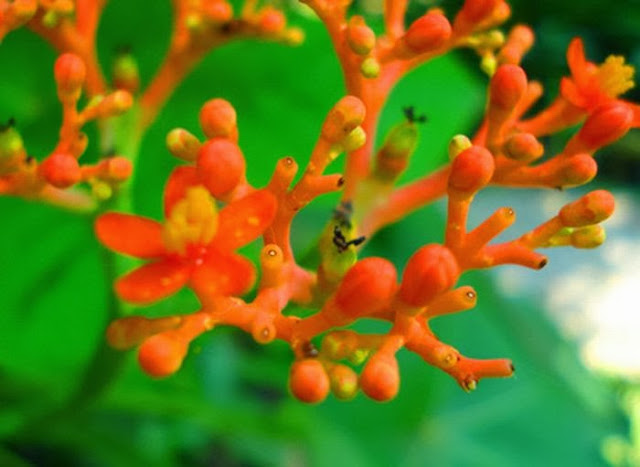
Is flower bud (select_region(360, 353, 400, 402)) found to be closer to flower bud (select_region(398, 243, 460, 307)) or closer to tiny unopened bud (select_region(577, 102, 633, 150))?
flower bud (select_region(398, 243, 460, 307))

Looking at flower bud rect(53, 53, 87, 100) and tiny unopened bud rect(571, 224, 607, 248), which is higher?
flower bud rect(53, 53, 87, 100)

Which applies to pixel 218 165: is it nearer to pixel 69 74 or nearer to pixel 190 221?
pixel 190 221

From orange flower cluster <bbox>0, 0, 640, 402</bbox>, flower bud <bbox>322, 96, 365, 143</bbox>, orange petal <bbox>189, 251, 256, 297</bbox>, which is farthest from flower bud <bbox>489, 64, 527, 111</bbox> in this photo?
orange petal <bbox>189, 251, 256, 297</bbox>

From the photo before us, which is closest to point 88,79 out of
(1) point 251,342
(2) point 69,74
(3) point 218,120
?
(2) point 69,74

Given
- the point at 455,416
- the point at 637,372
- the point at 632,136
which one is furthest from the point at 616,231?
the point at 455,416

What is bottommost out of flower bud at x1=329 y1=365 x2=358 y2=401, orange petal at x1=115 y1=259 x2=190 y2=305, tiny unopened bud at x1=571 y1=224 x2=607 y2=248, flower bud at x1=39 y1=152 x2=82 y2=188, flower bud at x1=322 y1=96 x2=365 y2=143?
flower bud at x1=329 y1=365 x2=358 y2=401

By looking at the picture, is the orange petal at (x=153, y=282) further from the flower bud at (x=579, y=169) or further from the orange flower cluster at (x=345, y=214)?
the flower bud at (x=579, y=169)
